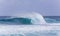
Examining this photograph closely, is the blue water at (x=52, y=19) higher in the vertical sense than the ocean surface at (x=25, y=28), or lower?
higher

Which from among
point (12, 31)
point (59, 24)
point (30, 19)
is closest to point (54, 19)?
point (59, 24)

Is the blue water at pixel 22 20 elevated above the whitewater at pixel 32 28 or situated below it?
above

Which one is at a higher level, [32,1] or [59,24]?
[32,1]

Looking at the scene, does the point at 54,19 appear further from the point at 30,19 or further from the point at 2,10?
the point at 2,10

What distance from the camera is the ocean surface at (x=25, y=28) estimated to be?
658 mm

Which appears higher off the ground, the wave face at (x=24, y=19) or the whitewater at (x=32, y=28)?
the wave face at (x=24, y=19)

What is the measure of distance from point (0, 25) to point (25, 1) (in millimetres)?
243

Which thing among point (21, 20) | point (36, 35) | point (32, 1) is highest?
point (32, 1)

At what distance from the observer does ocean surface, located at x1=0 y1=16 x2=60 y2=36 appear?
66 cm

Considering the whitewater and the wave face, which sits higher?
the wave face

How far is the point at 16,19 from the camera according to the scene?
66 cm

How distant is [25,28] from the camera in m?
0.66

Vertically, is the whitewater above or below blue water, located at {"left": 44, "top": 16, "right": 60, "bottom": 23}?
below

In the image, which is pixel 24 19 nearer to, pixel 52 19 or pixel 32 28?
pixel 32 28
